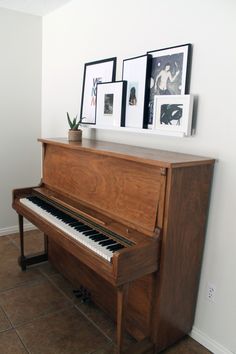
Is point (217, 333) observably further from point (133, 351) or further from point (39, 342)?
point (39, 342)

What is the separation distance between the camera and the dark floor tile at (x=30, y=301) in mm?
2139

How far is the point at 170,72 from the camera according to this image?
188 centimetres

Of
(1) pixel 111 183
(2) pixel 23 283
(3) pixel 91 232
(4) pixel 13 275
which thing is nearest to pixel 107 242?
(3) pixel 91 232

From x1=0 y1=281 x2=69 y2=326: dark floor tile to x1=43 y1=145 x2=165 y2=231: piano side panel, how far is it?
2.61 feet

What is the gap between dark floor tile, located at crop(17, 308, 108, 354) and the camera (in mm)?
1843

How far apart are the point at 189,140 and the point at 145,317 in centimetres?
107

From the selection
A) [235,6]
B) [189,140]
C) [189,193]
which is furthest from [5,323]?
[235,6]

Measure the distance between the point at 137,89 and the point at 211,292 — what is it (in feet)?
4.54

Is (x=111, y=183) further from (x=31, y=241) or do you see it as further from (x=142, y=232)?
(x=31, y=241)

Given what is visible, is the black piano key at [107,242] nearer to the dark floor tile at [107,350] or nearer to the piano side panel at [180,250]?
the piano side panel at [180,250]

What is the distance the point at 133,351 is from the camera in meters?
1.67

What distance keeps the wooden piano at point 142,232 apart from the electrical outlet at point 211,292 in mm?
81

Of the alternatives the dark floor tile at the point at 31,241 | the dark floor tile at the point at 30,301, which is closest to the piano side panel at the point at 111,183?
the dark floor tile at the point at 30,301

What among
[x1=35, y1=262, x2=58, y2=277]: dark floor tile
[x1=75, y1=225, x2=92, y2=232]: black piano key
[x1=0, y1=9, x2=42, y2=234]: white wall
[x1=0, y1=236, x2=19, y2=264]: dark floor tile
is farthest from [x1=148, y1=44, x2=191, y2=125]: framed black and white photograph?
[x1=0, y1=236, x2=19, y2=264]: dark floor tile
